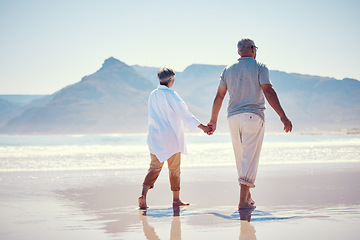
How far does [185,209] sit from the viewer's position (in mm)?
A: 4742

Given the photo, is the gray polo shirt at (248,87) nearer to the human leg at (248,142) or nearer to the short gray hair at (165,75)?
the human leg at (248,142)

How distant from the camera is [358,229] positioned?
3.55 m

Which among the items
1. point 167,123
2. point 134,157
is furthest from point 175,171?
point 134,157

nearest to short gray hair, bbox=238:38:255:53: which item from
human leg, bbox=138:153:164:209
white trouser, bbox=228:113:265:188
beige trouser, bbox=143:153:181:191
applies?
white trouser, bbox=228:113:265:188

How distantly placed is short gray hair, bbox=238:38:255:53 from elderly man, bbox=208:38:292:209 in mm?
129

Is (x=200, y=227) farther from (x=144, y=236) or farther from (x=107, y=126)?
(x=107, y=126)

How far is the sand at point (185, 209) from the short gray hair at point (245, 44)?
1.71 metres

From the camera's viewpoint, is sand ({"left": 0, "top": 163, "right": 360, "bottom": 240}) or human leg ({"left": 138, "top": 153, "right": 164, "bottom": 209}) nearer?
sand ({"left": 0, "top": 163, "right": 360, "bottom": 240})

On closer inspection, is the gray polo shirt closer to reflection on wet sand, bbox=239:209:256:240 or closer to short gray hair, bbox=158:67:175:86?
short gray hair, bbox=158:67:175:86

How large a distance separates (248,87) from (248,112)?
27 centimetres

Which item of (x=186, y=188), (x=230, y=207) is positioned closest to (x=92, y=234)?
(x=230, y=207)

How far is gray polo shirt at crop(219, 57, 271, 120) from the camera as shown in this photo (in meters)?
4.45

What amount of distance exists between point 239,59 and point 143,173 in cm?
471

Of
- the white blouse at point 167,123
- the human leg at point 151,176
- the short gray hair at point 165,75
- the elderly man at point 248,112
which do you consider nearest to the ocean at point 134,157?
the human leg at point 151,176
